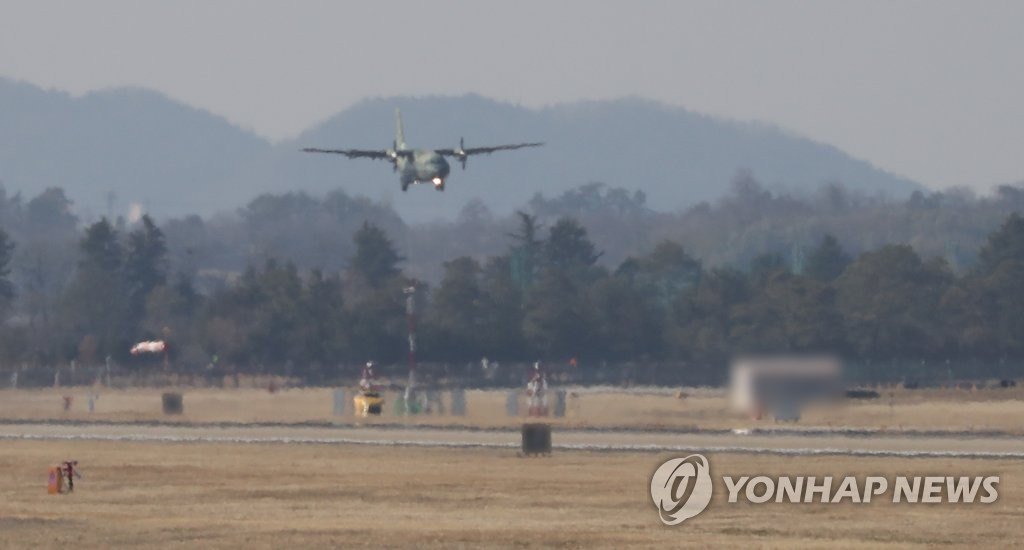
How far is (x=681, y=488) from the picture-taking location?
47.6 metres

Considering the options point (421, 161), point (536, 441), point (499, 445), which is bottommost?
point (499, 445)

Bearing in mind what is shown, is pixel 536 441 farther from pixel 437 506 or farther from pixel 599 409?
pixel 599 409

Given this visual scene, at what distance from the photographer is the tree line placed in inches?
4402

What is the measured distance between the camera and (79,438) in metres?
73.1

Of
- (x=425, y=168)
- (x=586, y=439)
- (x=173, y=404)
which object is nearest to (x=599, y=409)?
(x=425, y=168)

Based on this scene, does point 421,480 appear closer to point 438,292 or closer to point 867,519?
point 867,519

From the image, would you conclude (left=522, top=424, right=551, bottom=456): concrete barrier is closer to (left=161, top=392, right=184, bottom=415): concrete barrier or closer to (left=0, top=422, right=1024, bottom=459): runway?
(left=0, top=422, right=1024, bottom=459): runway

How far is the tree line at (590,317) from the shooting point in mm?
111812

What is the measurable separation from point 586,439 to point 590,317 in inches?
2487

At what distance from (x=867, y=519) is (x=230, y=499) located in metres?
15.1

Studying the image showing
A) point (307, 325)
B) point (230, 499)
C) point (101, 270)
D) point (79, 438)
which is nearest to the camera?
point (230, 499)

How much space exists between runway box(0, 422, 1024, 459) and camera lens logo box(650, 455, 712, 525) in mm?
5783

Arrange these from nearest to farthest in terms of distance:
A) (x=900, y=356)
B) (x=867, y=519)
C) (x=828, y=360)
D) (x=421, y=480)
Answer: (x=867, y=519) → (x=421, y=480) → (x=828, y=360) → (x=900, y=356)

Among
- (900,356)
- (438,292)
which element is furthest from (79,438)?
(438,292)
